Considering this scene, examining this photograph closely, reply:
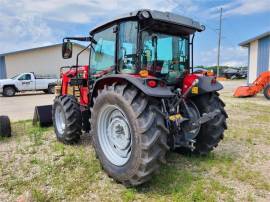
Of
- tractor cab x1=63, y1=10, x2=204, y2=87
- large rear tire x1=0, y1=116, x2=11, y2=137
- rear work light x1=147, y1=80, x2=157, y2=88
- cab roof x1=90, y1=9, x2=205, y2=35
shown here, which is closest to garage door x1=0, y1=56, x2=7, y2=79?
large rear tire x1=0, y1=116, x2=11, y2=137

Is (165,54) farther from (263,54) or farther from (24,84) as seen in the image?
(24,84)

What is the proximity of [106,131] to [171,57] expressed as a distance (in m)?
1.51

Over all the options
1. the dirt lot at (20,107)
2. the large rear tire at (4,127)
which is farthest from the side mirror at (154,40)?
the dirt lot at (20,107)

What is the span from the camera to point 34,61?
82.9ft

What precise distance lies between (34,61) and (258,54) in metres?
19.5

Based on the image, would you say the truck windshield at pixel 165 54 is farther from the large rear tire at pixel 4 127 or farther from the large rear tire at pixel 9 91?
the large rear tire at pixel 9 91

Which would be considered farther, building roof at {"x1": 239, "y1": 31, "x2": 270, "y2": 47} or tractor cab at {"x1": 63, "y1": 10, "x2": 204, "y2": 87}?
building roof at {"x1": 239, "y1": 31, "x2": 270, "y2": 47}

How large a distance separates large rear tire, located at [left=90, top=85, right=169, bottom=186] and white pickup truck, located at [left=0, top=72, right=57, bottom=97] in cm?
1668

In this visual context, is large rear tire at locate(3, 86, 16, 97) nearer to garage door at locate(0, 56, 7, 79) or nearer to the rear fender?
garage door at locate(0, 56, 7, 79)

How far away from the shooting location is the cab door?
1875 centimetres

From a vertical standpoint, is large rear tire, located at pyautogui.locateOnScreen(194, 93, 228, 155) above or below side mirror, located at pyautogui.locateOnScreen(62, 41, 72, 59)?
below

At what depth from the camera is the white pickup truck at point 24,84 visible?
Result: 18.3m

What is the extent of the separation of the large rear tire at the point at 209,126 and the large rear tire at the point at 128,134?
1307 mm

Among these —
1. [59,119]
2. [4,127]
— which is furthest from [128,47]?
[4,127]
